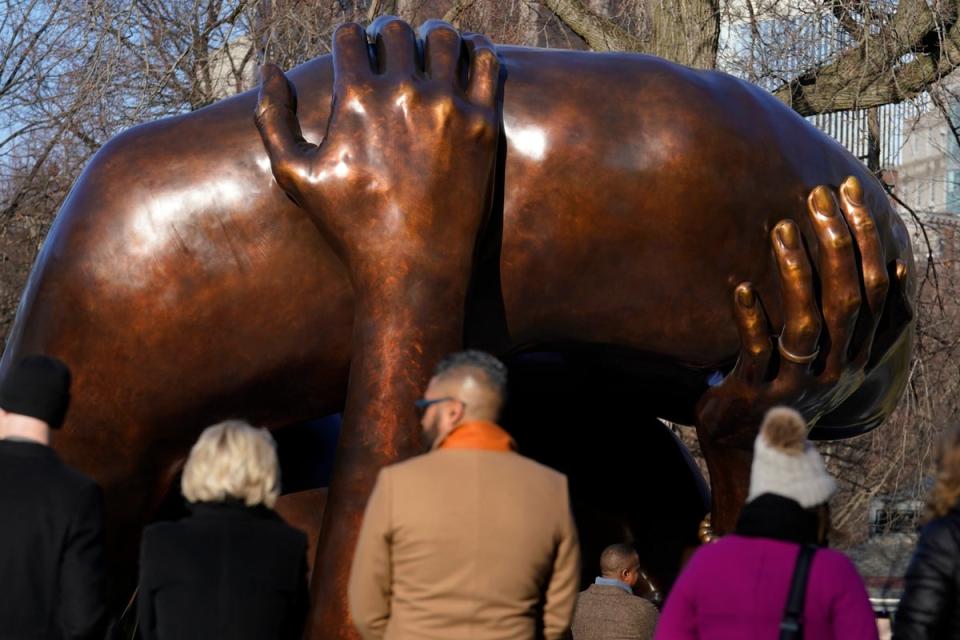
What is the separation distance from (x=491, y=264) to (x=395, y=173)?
17.2 inches

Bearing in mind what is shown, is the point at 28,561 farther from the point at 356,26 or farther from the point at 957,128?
the point at 957,128

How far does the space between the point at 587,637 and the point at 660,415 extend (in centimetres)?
86

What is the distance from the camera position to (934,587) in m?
3.36

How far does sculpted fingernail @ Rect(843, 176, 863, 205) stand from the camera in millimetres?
4773

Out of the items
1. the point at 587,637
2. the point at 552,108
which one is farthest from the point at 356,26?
the point at 587,637

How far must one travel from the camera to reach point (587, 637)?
18.3 feet

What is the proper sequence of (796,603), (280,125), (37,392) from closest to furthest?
(796,603)
(37,392)
(280,125)

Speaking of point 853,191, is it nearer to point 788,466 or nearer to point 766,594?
point 788,466

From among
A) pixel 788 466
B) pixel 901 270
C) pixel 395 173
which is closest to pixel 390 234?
pixel 395 173

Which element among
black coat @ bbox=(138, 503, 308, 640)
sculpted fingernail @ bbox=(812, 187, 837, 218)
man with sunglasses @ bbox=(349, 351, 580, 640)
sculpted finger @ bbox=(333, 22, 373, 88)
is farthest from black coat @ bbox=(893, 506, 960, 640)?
sculpted finger @ bbox=(333, 22, 373, 88)

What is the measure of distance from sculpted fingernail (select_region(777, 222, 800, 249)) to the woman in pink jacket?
4.24 ft

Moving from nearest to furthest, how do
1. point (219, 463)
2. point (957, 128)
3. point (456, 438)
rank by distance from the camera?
point (456, 438), point (219, 463), point (957, 128)

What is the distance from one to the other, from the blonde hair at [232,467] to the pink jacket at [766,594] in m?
0.98

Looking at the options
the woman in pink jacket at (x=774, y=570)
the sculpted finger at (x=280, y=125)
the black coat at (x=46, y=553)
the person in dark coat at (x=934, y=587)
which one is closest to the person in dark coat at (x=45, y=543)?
the black coat at (x=46, y=553)
